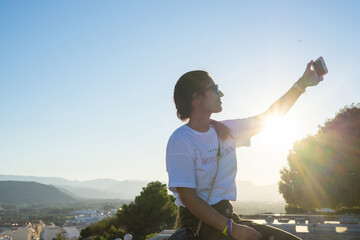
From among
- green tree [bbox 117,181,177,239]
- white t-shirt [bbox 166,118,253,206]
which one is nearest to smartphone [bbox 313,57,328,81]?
white t-shirt [bbox 166,118,253,206]

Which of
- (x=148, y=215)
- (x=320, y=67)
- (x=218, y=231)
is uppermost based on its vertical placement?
(x=320, y=67)

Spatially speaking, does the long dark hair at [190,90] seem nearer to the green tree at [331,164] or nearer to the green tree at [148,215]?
the green tree at [331,164]

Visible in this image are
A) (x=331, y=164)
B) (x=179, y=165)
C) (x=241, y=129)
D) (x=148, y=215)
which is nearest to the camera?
(x=179, y=165)

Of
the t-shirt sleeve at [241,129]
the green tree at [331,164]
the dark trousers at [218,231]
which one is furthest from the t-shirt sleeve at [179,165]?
the green tree at [331,164]

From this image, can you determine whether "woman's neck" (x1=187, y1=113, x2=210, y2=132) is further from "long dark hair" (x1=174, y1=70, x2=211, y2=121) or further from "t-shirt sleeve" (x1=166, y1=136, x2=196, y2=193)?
"t-shirt sleeve" (x1=166, y1=136, x2=196, y2=193)

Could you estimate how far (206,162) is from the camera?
2.30 meters

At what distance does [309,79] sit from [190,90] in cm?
119

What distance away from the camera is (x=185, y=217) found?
2.28 meters

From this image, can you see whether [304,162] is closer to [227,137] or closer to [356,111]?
[356,111]

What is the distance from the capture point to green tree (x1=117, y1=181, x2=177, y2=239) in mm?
27831

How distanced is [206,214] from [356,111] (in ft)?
87.5

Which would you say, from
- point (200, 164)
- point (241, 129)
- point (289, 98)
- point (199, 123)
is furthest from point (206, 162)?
point (289, 98)

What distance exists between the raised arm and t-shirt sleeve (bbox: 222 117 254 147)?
0.11 metres

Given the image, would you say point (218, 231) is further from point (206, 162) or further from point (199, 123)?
point (199, 123)
